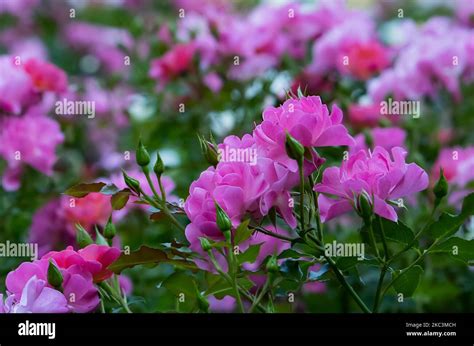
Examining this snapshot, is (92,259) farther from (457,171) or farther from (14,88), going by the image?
(457,171)

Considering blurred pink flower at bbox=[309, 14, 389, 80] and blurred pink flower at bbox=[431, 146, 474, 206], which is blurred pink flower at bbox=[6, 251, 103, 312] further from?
blurred pink flower at bbox=[309, 14, 389, 80]

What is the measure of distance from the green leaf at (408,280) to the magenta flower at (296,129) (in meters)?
0.17

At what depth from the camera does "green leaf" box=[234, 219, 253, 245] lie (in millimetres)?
974

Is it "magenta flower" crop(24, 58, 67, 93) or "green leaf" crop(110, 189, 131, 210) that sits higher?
"magenta flower" crop(24, 58, 67, 93)

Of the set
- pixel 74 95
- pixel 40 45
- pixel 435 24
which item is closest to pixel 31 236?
pixel 74 95

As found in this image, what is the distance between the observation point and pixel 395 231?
3.41 feet

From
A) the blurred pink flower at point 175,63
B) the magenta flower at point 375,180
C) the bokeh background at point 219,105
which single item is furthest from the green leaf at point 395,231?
the blurred pink flower at point 175,63

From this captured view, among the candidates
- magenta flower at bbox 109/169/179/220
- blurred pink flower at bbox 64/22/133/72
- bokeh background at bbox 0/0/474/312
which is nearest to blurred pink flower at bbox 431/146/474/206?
bokeh background at bbox 0/0/474/312

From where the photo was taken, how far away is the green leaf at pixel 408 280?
1035 mm

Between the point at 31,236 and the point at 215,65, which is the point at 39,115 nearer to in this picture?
the point at 31,236

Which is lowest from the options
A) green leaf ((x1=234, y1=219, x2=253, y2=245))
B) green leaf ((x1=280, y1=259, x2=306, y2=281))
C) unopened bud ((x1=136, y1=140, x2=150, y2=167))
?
green leaf ((x1=280, y1=259, x2=306, y2=281))

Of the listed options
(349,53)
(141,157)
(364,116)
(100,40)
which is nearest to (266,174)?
(141,157)

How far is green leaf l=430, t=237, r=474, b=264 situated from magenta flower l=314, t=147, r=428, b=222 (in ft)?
0.24

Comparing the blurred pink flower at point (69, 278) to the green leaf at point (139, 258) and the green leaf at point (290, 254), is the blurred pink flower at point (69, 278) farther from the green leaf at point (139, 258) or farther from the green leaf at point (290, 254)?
the green leaf at point (290, 254)
